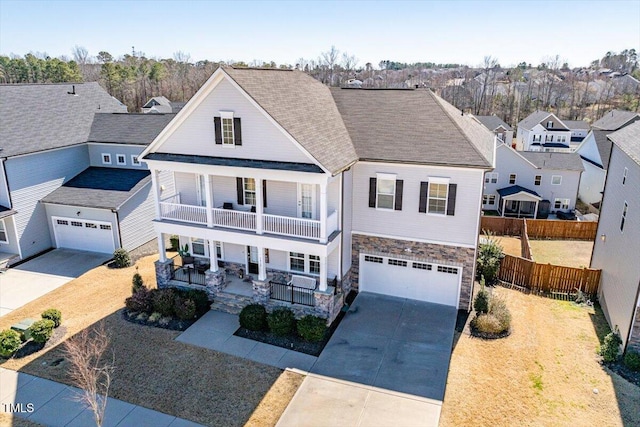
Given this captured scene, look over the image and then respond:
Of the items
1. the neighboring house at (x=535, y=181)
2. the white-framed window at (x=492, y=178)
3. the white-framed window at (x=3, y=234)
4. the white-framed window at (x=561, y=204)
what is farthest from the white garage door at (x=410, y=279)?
the white-framed window at (x=561, y=204)

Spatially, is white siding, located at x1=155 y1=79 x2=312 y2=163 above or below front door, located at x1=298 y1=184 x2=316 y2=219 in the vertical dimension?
above

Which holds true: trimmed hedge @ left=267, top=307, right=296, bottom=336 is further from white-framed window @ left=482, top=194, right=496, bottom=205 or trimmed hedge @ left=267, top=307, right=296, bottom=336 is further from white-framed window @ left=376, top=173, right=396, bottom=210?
white-framed window @ left=482, top=194, right=496, bottom=205

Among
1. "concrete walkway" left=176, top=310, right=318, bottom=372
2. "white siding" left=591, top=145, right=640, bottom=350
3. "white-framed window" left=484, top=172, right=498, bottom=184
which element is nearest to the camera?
"concrete walkway" left=176, top=310, right=318, bottom=372

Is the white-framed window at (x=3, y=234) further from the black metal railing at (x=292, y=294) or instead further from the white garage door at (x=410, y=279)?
the white garage door at (x=410, y=279)

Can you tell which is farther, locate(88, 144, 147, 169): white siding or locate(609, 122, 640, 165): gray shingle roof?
locate(88, 144, 147, 169): white siding

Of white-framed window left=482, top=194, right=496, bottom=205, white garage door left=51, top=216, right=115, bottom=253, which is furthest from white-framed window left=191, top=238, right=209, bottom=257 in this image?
white-framed window left=482, top=194, right=496, bottom=205

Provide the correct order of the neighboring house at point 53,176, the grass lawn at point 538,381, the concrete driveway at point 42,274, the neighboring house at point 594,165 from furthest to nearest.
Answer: the neighboring house at point 594,165
the neighboring house at point 53,176
the concrete driveway at point 42,274
the grass lawn at point 538,381
